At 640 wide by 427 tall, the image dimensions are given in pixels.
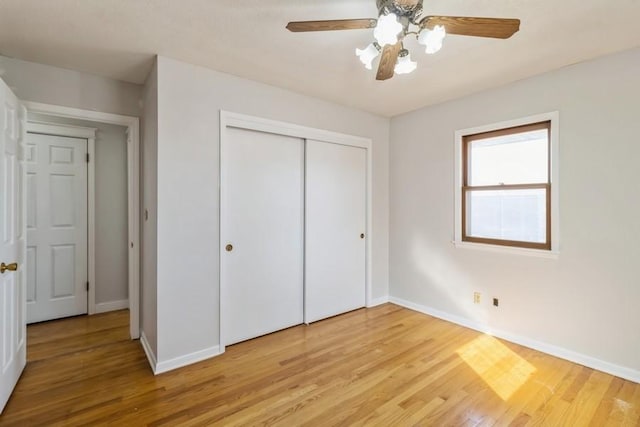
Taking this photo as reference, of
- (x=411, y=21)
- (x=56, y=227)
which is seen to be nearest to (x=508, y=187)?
(x=411, y=21)

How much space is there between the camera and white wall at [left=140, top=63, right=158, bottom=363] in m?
2.37

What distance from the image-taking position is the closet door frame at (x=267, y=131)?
104 inches

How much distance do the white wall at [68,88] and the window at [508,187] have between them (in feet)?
10.9

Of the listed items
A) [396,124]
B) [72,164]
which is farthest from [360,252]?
[72,164]

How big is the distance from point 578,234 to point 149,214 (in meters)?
3.49

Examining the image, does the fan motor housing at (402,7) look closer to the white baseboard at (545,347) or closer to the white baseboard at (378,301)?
the white baseboard at (545,347)

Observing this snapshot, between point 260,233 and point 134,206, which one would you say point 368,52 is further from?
point 134,206

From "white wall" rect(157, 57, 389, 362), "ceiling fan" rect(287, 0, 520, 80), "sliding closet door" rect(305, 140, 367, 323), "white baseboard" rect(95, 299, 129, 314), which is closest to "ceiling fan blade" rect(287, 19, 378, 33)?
"ceiling fan" rect(287, 0, 520, 80)

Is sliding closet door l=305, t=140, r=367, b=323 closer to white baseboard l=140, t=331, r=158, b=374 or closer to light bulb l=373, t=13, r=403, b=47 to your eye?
white baseboard l=140, t=331, r=158, b=374

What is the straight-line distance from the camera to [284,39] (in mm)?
2117

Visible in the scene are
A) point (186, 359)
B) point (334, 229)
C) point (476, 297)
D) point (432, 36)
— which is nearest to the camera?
point (432, 36)

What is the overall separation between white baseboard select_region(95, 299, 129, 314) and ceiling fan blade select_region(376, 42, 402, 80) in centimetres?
383

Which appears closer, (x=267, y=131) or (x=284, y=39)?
(x=284, y=39)

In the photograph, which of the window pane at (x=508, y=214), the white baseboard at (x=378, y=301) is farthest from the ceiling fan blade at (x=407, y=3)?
the white baseboard at (x=378, y=301)
